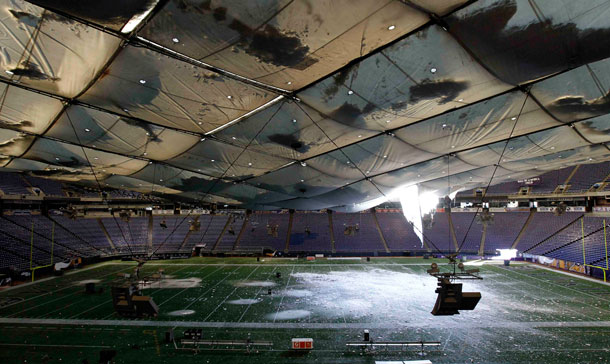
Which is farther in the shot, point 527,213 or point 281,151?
point 527,213

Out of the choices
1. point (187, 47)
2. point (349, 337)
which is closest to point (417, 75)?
point (187, 47)

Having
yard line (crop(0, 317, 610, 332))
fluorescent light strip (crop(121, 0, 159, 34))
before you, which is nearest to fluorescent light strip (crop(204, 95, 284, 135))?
fluorescent light strip (crop(121, 0, 159, 34))

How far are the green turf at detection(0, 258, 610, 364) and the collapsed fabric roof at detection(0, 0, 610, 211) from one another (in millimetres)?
9087

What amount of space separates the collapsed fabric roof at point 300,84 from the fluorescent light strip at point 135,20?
39 millimetres

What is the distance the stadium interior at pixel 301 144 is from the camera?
24.2ft

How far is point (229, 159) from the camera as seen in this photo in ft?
58.2

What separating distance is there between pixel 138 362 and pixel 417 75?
15.6m

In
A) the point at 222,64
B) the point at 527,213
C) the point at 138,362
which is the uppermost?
the point at 222,64

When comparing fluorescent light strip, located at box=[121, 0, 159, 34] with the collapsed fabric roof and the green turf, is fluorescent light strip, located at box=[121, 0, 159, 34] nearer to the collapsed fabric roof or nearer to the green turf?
the collapsed fabric roof

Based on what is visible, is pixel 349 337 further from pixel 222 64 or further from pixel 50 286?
pixel 50 286

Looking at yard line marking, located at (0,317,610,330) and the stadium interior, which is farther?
yard line marking, located at (0,317,610,330)

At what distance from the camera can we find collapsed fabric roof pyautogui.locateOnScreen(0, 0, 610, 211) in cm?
697

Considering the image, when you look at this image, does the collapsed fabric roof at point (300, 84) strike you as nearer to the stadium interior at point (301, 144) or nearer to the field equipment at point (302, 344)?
the stadium interior at point (301, 144)

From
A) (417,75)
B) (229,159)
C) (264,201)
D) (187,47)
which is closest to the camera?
(187,47)
